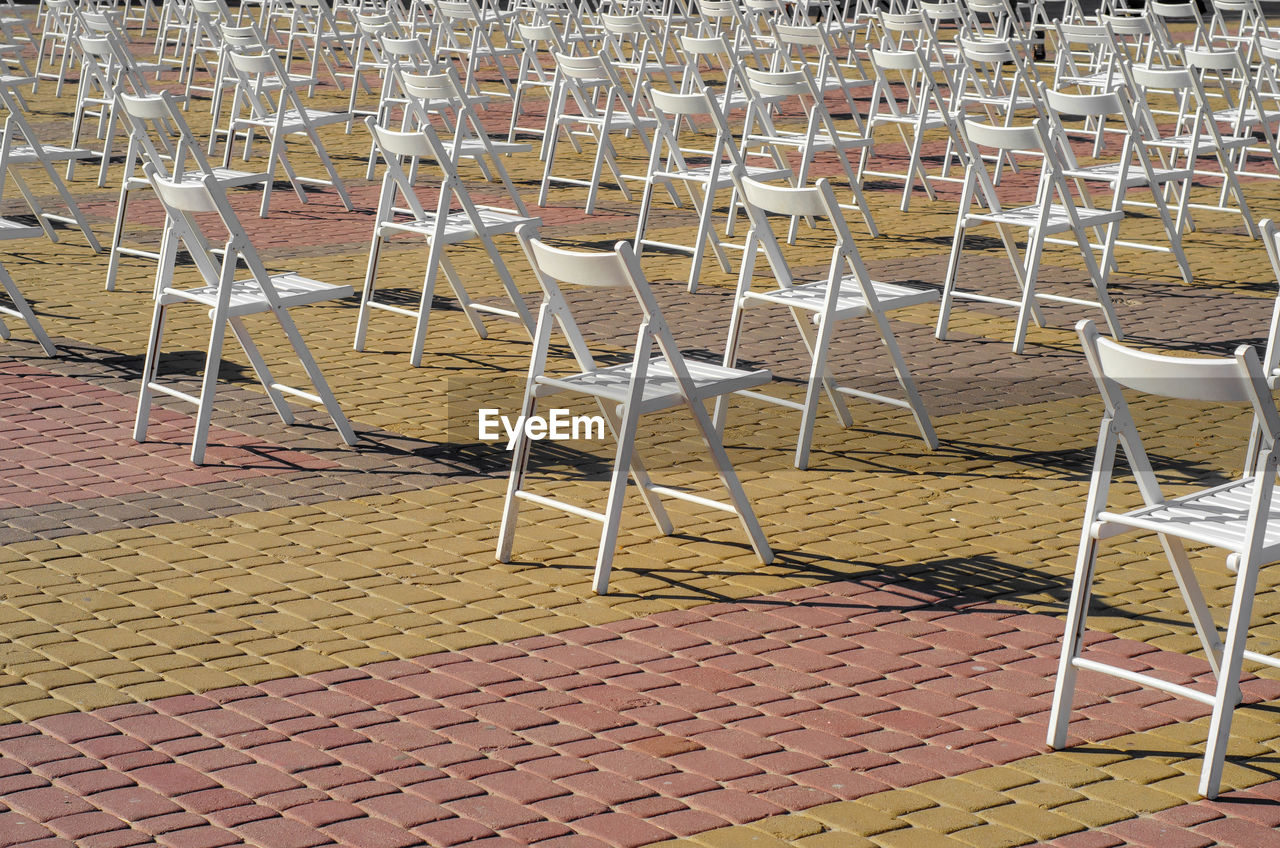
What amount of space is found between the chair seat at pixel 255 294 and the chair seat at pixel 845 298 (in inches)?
68.9

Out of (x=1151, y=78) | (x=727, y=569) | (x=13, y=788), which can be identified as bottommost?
(x=13, y=788)

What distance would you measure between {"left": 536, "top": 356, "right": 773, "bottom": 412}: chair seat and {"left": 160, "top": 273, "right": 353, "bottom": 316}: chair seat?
1.59 meters

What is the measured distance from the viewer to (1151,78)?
459 inches

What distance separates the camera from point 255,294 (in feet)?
24.7

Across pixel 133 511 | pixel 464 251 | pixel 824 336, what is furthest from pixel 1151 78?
pixel 133 511

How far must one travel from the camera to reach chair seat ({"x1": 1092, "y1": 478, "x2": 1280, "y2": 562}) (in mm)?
4254

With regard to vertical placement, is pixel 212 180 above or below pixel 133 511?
above

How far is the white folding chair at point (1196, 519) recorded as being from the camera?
420cm

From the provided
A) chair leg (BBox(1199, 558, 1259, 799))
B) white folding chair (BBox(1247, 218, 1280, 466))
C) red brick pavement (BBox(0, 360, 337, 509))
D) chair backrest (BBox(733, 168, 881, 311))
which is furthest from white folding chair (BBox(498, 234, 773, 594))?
chair leg (BBox(1199, 558, 1259, 799))

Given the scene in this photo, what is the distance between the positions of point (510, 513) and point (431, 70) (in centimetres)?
842

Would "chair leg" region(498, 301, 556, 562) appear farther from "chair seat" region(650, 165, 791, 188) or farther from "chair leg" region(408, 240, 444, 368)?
"chair seat" region(650, 165, 791, 188)

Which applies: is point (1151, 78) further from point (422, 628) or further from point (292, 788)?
point (292, 788)

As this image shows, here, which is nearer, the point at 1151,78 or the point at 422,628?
the point at 422,628

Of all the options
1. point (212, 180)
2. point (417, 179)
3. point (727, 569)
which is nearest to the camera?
point (727, 569)
